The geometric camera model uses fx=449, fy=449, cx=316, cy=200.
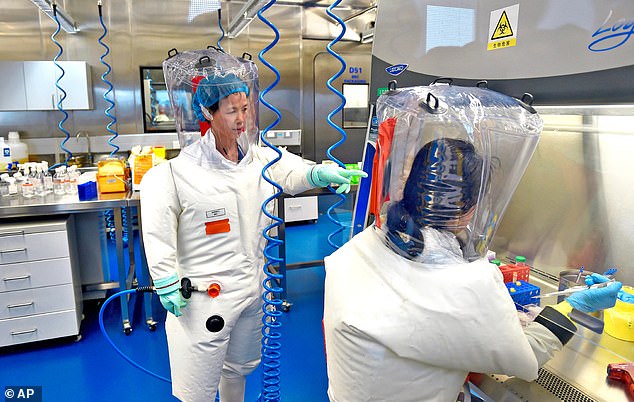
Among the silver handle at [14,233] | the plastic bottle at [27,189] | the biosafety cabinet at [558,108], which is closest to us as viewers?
the biosafety cabinet at [558,108]

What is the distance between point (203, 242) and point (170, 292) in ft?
0.74

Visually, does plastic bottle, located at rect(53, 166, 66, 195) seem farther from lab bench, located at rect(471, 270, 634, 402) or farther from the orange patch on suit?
lab bench, located at rect(471, 270, 634, 402)

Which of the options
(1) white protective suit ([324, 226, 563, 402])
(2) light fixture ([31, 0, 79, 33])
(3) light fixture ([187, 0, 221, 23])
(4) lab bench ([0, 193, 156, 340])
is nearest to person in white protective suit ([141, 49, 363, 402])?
(1) white protective suit ([324, 226, 563, 402])

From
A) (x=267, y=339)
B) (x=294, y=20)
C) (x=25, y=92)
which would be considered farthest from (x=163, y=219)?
(x=294, y=20)

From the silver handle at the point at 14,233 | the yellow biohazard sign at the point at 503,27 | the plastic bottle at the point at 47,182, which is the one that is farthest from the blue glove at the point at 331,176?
the plastic bottle at the point at 47,182

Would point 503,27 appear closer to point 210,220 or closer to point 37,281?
point 210,220

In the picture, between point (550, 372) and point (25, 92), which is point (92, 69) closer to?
point (25, 92)

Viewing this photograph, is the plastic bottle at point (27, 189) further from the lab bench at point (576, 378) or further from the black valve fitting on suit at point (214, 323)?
the lab bench at point (576, 378)

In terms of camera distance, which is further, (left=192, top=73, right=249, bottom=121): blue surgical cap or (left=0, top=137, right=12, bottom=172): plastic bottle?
(left=0, top=137, right=12, bottom=172): plastic bottle

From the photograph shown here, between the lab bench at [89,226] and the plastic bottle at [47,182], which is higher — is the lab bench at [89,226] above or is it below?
below

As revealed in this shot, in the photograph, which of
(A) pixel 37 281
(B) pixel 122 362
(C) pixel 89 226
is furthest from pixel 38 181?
(B) pixel 122 362

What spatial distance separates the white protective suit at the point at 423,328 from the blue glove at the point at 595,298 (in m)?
0.17

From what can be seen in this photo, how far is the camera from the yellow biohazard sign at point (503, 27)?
1354mm

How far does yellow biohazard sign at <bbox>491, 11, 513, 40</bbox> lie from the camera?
1.37m
